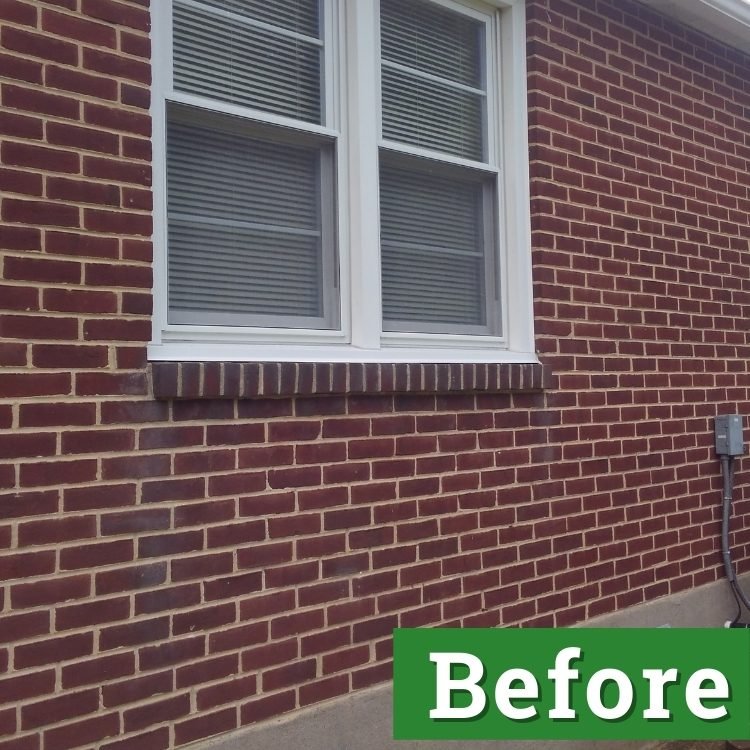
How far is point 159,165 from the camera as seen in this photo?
2873mm

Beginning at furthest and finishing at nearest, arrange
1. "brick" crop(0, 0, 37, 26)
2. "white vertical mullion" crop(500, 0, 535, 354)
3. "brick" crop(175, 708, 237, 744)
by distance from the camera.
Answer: "white vertical mullion" crop(500, 0, 535, 354)
"brick" crop(175, 708, 237, 744)
"brick" crop(0, 0, 37, 26)

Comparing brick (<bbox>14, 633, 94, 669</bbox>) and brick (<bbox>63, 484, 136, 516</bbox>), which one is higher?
brick (<bbox>63, 484, 136, 516</bbox>)

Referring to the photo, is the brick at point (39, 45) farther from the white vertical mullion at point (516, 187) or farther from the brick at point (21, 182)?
the white vertical mullion at point (516, 187)

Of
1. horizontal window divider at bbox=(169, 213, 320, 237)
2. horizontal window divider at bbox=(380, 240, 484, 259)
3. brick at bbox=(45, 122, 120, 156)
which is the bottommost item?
horizontal window divider at bbox=(169, 213, 320, 237)

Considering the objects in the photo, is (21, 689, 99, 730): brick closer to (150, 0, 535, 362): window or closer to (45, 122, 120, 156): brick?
(150, 0, 535, 362): window

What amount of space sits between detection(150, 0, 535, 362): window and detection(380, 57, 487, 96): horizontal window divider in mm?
10

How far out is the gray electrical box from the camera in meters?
4.99

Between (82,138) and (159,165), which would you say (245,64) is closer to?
(159,165)

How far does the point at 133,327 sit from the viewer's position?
269 centimetres

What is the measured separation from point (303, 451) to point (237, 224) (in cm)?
89

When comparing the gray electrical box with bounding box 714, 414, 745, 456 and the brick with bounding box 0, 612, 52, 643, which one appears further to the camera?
the gray electrical box with bounding box 714, 414, 745, 456

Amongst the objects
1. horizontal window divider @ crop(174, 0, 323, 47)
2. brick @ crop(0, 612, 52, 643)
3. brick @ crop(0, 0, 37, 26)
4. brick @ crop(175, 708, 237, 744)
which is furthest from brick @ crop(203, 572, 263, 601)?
horizontal window divider @ crop(174, 0, 323, 47)

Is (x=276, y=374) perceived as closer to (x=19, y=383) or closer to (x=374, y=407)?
(x=374, y=407)

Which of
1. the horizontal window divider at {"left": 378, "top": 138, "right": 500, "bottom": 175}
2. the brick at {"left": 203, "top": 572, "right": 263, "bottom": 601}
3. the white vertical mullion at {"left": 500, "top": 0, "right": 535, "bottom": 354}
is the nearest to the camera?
the brick at {"left": 203, "top": 572, "right": 263, "bottom": 601}
